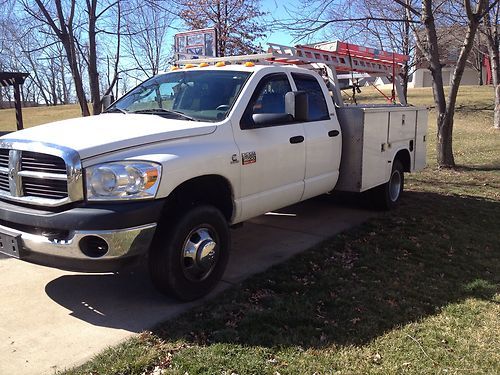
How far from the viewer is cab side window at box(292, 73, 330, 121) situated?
220 inches

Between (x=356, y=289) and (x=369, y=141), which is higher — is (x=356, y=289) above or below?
below

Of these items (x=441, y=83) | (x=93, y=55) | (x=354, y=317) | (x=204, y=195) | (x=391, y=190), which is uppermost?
(x=93, y=55)

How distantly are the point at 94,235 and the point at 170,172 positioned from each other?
713 millimetres

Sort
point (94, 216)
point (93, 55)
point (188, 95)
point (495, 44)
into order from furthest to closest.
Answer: point (495, 44) → point (93, 55) → point (188, 95) → point (94, 216)

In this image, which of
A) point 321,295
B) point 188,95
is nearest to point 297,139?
point 188,95

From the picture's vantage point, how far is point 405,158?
7.90 metres

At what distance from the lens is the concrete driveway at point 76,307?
10.9ft

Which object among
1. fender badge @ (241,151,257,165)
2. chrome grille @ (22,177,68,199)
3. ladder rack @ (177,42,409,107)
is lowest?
chrome grille @ (22,177,68,199)

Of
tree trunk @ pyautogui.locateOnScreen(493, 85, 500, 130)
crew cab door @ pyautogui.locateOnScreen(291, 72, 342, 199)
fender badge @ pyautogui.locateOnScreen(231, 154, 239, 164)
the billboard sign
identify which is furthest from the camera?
tree trunk @ pyautogui.locateOnScreen(493, 85, 500, 130)

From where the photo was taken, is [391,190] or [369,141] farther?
[391,190]

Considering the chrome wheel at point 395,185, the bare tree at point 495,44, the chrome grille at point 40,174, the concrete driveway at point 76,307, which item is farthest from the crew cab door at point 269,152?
the bare tree at point 495,44

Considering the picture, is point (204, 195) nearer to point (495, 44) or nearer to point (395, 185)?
point (395, 185)

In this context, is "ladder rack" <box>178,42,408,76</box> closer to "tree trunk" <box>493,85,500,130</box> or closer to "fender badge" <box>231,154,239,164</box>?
"fender badge" <box>231,154,239,164</box>

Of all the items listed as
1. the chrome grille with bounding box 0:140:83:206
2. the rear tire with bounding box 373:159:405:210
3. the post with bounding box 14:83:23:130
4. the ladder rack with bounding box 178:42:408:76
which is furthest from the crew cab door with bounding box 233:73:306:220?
the post with bounding box 14:83:23:130
